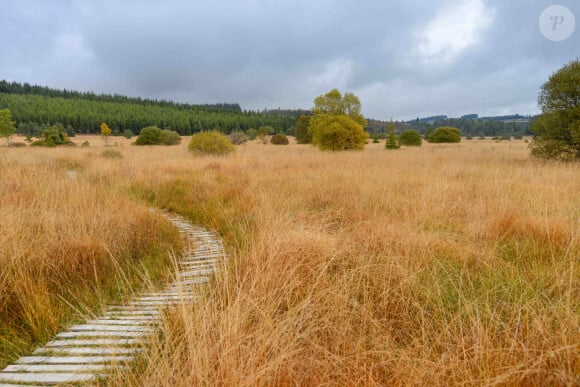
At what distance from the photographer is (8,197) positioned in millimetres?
5355

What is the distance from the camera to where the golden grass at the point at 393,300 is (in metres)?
1.80

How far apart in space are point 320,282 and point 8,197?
5678 millimetres

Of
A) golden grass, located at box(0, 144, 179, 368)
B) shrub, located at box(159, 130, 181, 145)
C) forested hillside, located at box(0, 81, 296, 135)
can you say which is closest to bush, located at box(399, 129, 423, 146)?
shrub, located at box(159, 130, 181, 145)

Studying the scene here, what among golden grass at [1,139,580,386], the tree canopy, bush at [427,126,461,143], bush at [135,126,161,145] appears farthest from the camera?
bush at [135,126,161,145]

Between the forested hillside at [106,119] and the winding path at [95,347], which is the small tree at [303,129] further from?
the winding path at [95,347]

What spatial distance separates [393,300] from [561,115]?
46.6ft

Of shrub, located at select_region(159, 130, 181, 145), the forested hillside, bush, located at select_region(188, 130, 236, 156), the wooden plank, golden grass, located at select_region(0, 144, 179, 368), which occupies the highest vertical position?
the forested hillside

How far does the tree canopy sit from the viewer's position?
11.9 meters

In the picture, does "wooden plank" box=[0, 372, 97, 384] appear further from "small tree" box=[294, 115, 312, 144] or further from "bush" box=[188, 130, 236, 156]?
"small tree" box=[294, 115, 312, 144]

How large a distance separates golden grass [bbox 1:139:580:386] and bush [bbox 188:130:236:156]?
13.6 meters

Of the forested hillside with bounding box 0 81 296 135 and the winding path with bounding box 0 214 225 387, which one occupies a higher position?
the forested hillside with bounding box 0 81 296 135

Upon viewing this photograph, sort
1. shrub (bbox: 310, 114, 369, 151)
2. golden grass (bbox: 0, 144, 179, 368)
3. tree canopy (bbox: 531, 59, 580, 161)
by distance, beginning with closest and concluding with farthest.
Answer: golden grass (bbox: 0, 144, 179, 368) → tree canopy (bbox: 531, 59, 580, 161) → shrub (bbox: 310, 114, 369, 151)

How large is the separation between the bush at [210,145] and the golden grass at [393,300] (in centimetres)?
A: 1359

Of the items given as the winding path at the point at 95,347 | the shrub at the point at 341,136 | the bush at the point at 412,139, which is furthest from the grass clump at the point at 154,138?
the winding path at the point at 95,347
